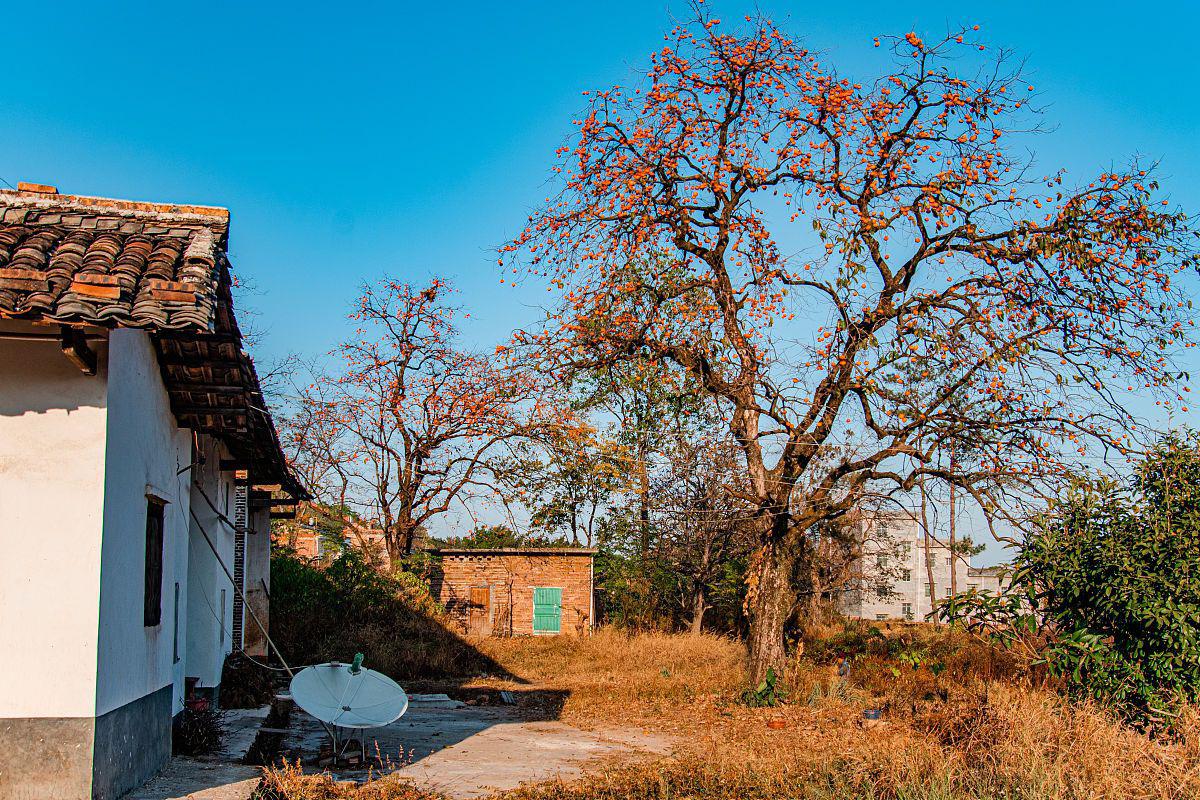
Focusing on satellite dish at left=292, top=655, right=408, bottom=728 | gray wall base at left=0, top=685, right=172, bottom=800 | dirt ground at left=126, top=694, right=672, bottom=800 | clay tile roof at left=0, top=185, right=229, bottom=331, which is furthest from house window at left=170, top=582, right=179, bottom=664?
clay tile roof at left=0, top=185, right=229, bottom=331

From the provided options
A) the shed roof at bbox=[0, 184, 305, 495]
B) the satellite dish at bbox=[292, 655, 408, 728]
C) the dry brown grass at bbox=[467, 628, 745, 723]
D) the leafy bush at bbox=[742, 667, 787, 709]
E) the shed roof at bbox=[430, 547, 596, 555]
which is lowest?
the dry brown grass at bbox=[467, 628, 745, 723]

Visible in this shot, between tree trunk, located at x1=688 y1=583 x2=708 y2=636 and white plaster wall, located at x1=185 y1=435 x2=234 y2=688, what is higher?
white plaster wall, located at x1=185 y1=435 x2=234 y2=688

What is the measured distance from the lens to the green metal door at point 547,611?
30031mm

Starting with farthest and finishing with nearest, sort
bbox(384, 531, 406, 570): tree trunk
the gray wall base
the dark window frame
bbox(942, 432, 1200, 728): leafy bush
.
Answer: bbox(384, 531, 406, 570): tree trunk
bbox(942, 432, 1200, 728): leafy bush
the dark window frame
the gray wall base

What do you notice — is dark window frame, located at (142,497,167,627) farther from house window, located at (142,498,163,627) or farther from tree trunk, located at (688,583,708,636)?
tree trunk, located at (688,583,708,636)

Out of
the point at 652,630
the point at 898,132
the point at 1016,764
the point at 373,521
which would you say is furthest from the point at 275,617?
the point at 1016,764

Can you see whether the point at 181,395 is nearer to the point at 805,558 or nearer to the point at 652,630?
the point at 652,630

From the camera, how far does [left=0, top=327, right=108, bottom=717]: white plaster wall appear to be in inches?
279

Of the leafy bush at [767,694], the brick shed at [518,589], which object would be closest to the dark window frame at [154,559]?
the leafy bush at [767,694]

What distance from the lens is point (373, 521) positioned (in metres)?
30.4

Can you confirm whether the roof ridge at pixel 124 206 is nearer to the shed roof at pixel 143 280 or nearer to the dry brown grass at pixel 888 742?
the shed roof at pixel 143 280

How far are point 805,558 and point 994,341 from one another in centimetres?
1942

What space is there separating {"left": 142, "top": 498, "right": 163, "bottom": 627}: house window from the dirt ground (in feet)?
4.77

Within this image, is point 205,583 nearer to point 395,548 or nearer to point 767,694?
point 767,694
